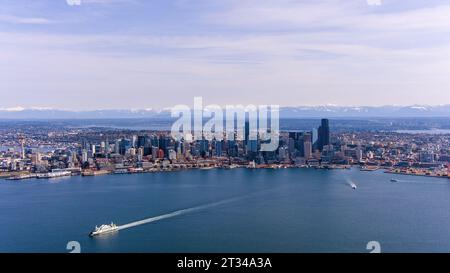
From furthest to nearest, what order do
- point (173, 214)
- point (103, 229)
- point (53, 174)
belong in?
point (53, 174), point (173, 214), point (103, 229)

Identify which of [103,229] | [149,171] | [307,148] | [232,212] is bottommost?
[149,171]

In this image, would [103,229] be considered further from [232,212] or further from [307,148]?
[307,148]

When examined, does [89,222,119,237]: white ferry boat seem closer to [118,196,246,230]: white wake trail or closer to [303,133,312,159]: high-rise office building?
[118,196,246,230]: white wake trail

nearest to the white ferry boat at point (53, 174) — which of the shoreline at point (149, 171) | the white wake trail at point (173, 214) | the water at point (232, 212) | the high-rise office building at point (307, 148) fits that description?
the shoreline at point (149, 171)

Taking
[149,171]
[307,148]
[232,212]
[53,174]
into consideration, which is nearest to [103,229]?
[232,212]

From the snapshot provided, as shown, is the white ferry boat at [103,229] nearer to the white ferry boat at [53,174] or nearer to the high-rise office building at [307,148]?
the high-rise office building at [307,148]

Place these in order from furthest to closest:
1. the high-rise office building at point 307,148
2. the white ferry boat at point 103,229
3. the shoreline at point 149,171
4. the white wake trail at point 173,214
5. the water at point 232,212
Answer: the shoreline at point 149,171
the high-rise office building at point 307,148
the white wake trail at point 173,214
the white ferry boat at point 103,229
the water at point 232,212
